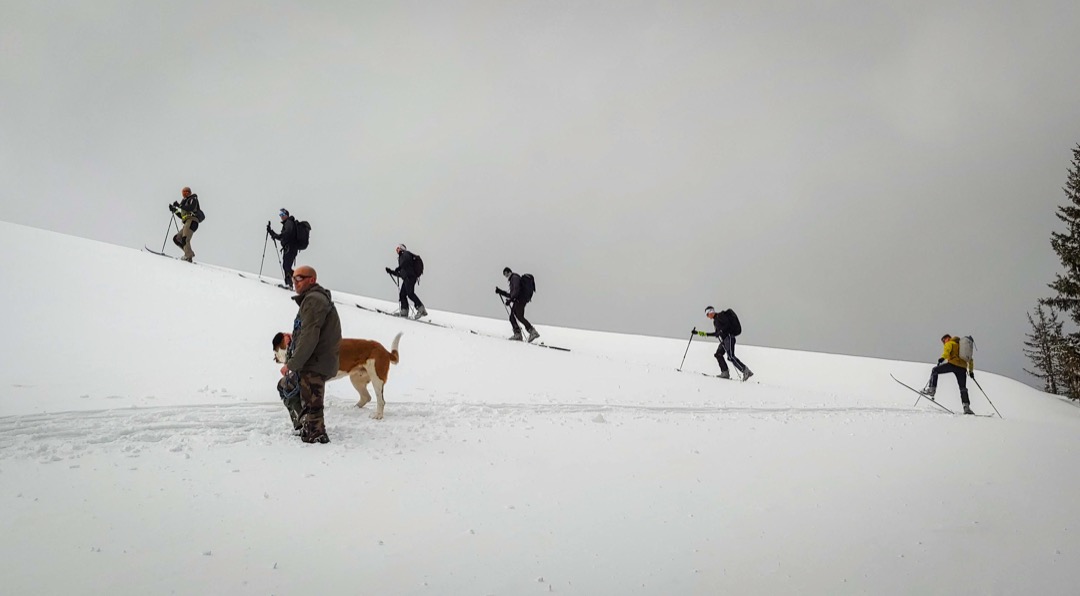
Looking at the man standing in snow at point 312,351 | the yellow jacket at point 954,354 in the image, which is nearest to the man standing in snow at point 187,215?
the man standing in snow at point 312,351

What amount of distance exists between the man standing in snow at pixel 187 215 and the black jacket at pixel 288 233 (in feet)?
10.4

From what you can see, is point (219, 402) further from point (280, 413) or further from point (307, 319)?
point (307, 319)

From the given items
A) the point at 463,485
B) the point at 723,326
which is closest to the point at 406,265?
the point at 723,326

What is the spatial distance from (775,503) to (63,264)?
16.1m

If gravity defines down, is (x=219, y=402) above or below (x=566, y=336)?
below

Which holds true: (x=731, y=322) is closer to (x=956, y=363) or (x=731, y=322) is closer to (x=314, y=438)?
(x=956, y=363)

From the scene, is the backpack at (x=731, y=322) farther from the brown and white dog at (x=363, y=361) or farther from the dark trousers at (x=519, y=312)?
the brown and white dog at (x=363, y=361)

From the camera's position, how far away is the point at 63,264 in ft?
42.1

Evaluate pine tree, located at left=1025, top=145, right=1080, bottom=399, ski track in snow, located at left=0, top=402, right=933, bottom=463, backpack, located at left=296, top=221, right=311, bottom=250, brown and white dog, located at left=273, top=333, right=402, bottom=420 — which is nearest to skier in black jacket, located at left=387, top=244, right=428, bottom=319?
backpack, located at left=296, top=221, right=311, bottom=250

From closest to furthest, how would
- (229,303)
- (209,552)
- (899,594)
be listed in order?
(209,552) → (899,594) → (229,303)

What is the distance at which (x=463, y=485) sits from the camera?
5.18 m

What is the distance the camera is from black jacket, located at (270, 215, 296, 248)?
611 inches

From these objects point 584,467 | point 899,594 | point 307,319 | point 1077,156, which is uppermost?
point 1077,156

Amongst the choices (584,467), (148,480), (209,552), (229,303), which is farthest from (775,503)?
(229,303)
